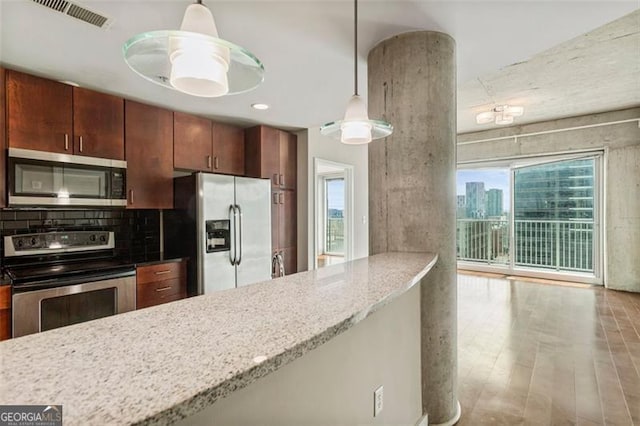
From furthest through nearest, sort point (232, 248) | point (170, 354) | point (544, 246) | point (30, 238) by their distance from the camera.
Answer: point (544, 246), point (232, 248), point (30, 238), point (170, 354)

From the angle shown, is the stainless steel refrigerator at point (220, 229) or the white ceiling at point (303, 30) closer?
the white ceiling at point (303, 30)

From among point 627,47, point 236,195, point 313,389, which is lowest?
point 313,389

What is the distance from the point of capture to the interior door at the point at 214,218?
3.26 metres

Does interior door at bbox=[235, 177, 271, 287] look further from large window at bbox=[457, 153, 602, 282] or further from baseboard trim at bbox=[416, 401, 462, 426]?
large window at bbox=[457, 153, 602, 282]

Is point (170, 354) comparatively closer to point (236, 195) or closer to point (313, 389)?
point (313, 389)

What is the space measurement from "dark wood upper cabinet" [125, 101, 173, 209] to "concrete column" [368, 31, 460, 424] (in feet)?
8.07

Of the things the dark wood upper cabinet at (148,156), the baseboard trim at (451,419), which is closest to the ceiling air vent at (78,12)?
the dark wood upper cabinet at (148,156)

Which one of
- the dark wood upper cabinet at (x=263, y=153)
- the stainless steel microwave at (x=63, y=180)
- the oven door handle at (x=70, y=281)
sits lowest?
the oven door handle at (x=70, y=281)

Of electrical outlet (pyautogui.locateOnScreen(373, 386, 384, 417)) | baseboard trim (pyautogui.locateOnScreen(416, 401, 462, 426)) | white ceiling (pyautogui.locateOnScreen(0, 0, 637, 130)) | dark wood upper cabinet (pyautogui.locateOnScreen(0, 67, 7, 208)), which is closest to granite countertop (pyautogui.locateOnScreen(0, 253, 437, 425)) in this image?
electrical outlet (pyautogui.locateOnScreen(373, 386, 384, 417))

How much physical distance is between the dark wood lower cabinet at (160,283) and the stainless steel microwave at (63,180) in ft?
2.34

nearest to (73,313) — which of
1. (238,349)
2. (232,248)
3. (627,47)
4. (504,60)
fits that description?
(232,248)

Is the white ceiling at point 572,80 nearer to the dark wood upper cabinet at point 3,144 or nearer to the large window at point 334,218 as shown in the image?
the large window at point 334,218

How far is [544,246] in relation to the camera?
5848 millimetres

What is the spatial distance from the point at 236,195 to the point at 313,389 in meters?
2.88
